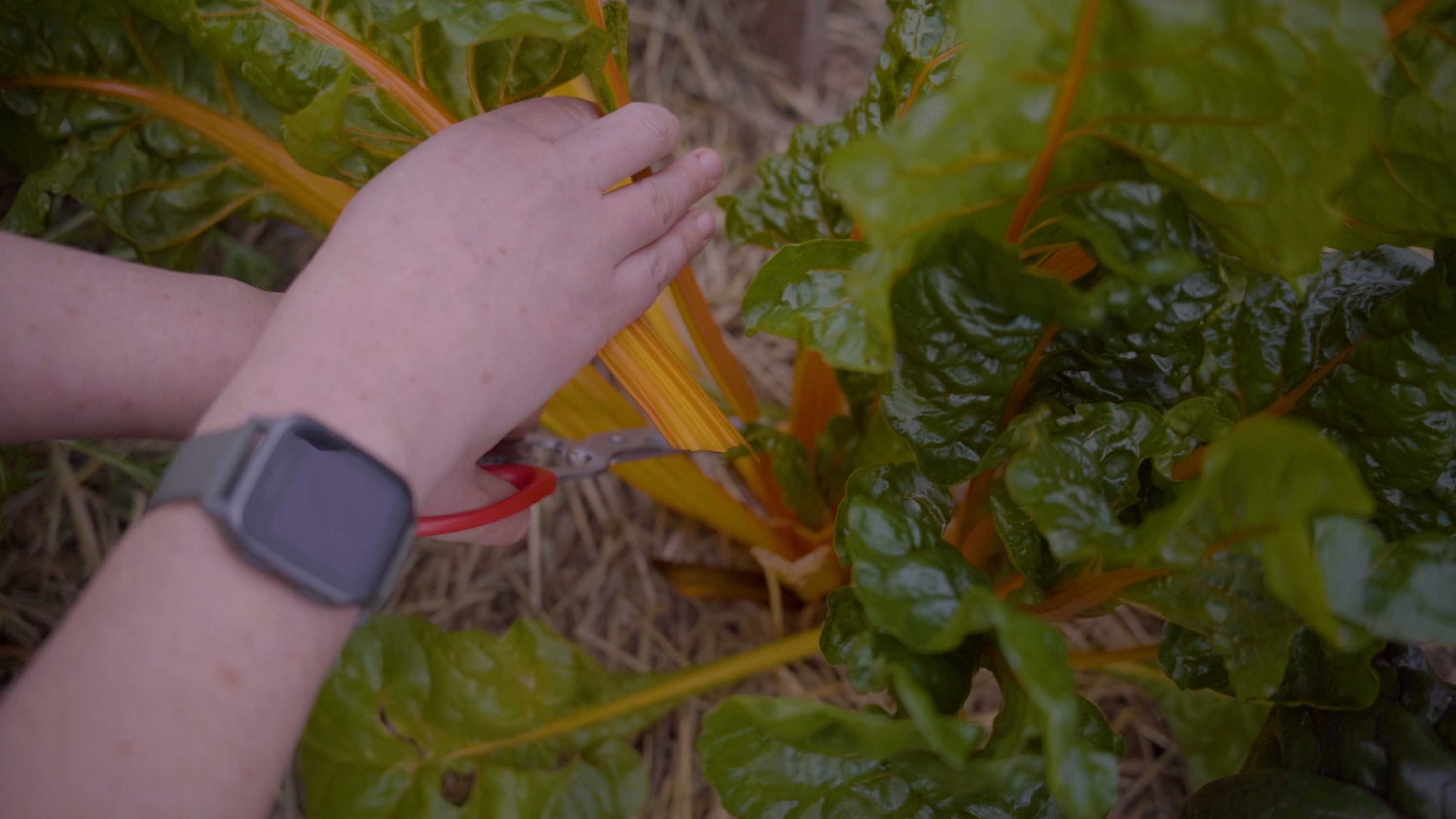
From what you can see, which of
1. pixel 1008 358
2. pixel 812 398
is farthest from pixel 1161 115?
pixel 812 398

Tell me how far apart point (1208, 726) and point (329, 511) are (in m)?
1.17

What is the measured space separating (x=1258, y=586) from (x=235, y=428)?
0.76m

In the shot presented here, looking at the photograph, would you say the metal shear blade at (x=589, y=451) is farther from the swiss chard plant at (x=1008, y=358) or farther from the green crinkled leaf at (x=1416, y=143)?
the green crinkled leaf at (x=1416, y=143)

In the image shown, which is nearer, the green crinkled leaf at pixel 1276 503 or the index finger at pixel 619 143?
the green crinkled leaf at pixel 1276 503

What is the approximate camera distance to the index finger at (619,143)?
83cm

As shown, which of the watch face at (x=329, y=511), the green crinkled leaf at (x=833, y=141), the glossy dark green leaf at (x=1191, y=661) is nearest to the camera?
the watch face at (x=329, y=511)

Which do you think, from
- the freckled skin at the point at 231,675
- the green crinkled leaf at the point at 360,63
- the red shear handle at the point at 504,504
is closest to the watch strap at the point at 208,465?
the freckled skin at the point at 231,675

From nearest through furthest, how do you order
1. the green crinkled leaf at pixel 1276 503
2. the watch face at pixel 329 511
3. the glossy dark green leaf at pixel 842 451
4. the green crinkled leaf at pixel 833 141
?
the green crinkled leaf at pixel 1276 503
the watch face at pixel 329 511
the green crinkled leaf at pixel 833 141
the glossy dark green leaf at pixel 842 451

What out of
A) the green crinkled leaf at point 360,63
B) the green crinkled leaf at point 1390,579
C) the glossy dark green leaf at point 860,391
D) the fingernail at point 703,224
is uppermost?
the green crinkled leaf at point 360,63

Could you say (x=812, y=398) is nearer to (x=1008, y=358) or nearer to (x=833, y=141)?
(x=833, y=141)

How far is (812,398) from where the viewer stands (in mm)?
1302

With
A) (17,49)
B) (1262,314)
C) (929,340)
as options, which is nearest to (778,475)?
(929,340)

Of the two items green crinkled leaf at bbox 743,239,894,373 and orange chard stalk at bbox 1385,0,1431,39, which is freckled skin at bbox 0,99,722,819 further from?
orange chard stalk at bbox 1385,0,1431,39

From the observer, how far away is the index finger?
32.7 inches
